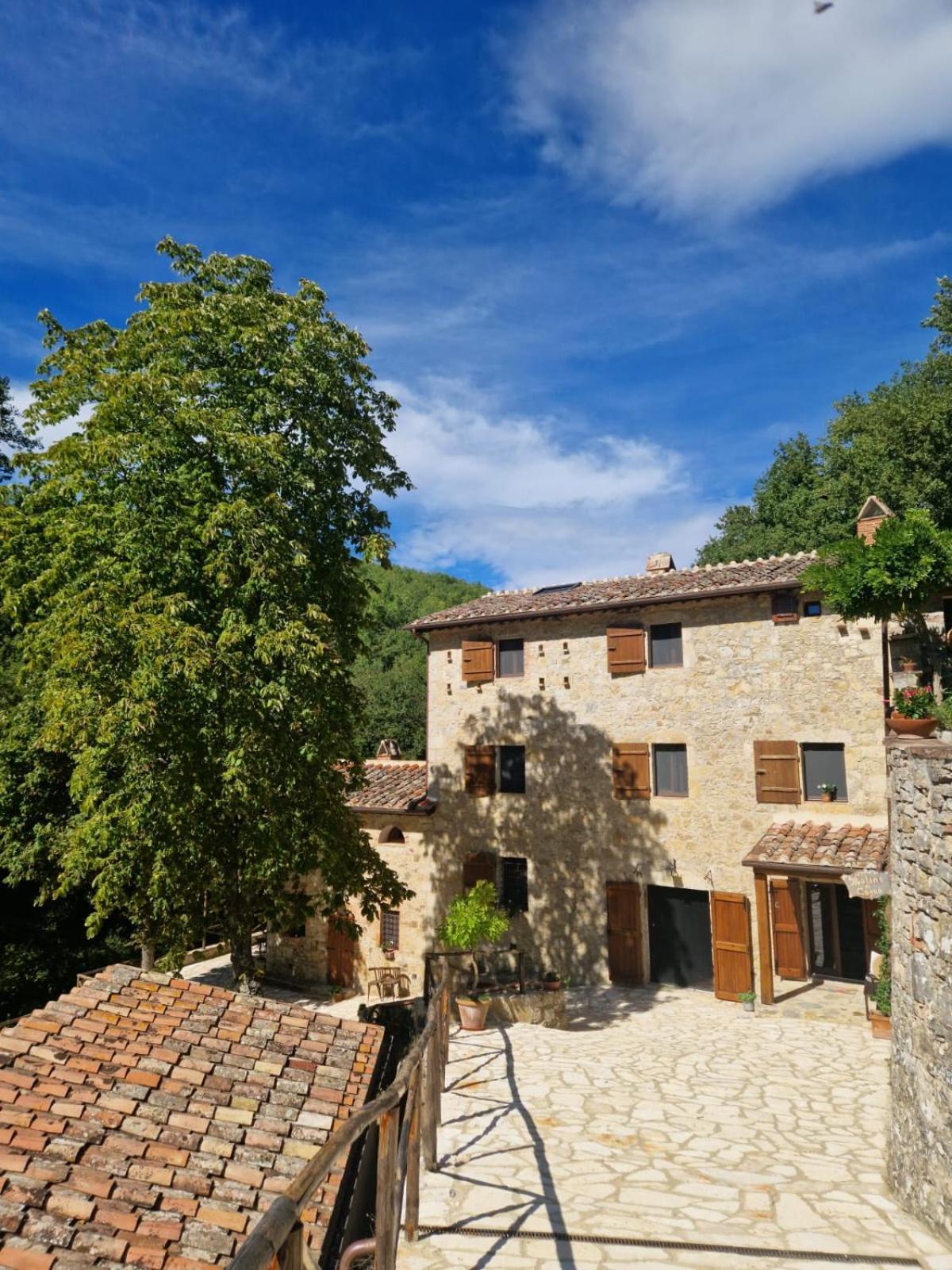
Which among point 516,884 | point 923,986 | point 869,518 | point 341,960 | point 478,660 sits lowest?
point 341,960

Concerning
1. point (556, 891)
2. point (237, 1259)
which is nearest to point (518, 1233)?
point (237, 1259)

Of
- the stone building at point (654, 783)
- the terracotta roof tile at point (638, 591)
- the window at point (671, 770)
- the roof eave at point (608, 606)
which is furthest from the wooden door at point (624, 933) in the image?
the terracotta roof tile at point (638, 591)

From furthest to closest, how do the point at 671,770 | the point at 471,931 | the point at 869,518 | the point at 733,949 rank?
the point at 671,770, the point at 869,518, the point at 733,949, the point at 471,931

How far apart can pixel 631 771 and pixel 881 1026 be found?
6860 millimetres

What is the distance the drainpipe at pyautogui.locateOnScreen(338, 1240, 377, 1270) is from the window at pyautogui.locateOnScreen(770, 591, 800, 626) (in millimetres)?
14962

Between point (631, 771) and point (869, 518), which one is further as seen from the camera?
point (631, 771)

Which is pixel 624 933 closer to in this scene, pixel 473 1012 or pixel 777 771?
pixel 777 771

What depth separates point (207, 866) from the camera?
1284 cm

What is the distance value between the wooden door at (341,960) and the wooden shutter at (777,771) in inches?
420

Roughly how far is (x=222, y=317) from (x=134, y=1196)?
12.4 m

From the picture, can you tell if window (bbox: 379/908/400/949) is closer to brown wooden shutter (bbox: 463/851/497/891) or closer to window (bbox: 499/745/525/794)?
brown wooden shutter (bbox: 463/851/497/891)

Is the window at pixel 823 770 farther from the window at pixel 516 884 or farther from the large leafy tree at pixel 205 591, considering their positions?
the large leafy tree at pixel 205 591

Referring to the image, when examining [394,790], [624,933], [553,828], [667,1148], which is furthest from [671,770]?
[667,1148]

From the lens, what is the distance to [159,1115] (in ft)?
19.7
